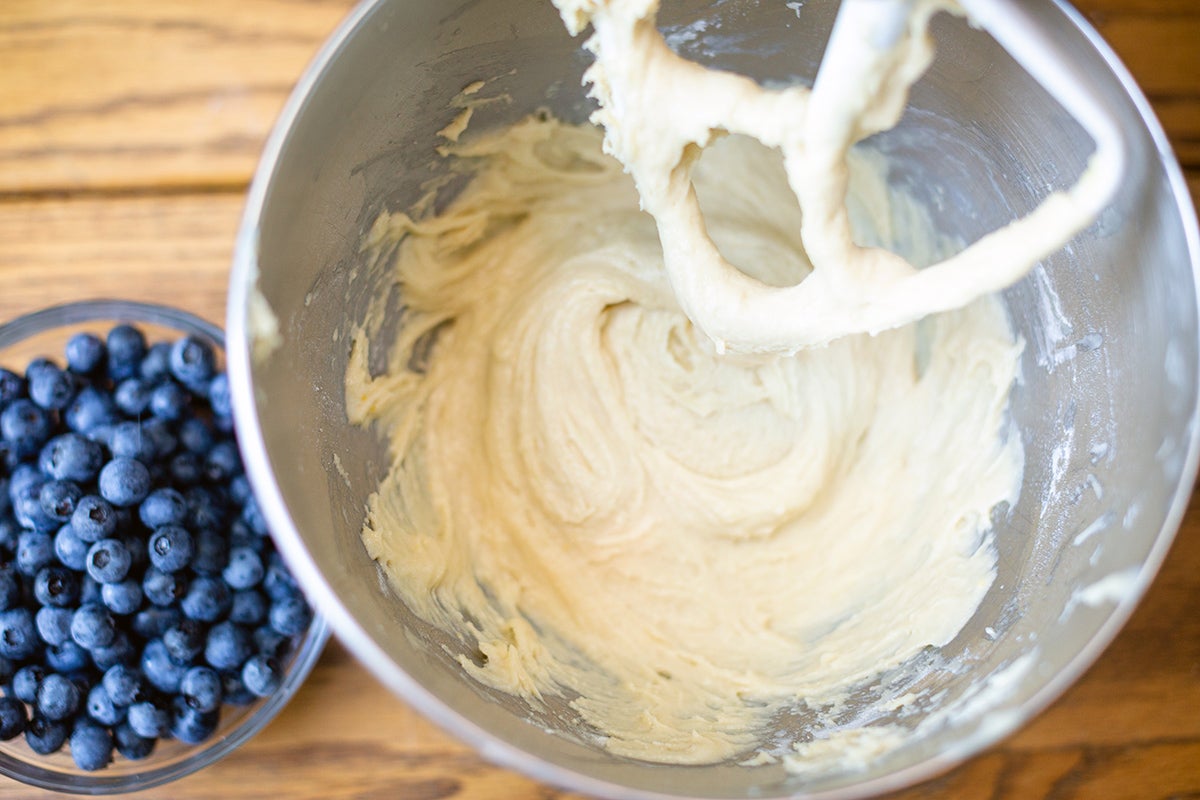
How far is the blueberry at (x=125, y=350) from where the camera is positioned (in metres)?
1.42

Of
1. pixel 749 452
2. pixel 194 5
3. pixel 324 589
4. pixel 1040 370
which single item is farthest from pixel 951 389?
pixel 194 5

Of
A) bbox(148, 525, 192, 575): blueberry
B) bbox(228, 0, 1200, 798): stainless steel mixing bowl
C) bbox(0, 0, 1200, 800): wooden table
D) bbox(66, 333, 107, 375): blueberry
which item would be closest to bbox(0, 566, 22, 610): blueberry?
bbox(148, 525, 192, 575): blueberry

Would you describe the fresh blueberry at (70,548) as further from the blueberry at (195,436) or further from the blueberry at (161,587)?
the blueberry at (195,436)

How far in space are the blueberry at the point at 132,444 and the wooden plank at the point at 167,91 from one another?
43cm

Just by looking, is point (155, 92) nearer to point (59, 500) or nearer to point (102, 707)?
point (59, 500)

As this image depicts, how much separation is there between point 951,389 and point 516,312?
26.4 inches

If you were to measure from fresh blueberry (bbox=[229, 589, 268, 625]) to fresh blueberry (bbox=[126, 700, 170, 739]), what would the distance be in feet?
0.50

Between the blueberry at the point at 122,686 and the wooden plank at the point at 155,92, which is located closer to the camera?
the blueberry at the point at 122,686

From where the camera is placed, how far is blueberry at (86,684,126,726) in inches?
51.8

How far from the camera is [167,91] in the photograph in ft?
5.05

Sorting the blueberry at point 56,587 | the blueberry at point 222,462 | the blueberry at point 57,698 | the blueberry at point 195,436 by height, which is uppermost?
the blueberry at point 195,436

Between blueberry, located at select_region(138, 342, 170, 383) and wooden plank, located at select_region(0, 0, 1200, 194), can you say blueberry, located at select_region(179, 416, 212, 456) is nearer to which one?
blueberry, located at select_region(138, 342, 170, 383)

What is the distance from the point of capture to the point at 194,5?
154 centimetres

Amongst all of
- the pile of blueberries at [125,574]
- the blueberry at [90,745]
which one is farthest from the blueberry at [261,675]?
the blueberry at [90,745]
